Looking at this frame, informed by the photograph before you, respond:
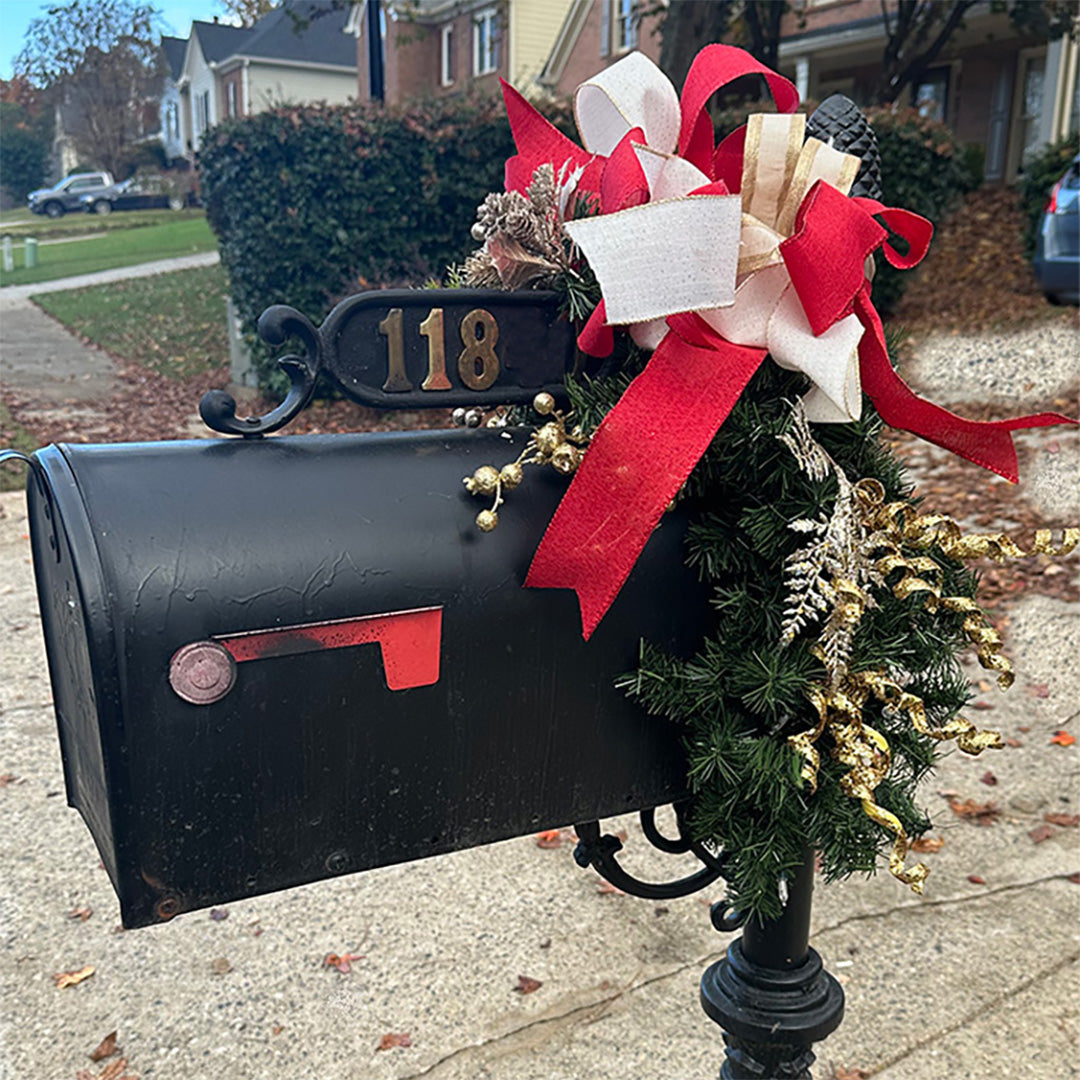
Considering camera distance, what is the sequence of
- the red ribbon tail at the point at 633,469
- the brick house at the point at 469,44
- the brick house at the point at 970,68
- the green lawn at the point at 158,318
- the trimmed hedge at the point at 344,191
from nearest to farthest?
the red ribbon tail at the point at 633,469
the trimmed hedge at the point at 344,191
the green lawn at the point at 158,318
the brick house at the point at 970,68
the brick house at the point at 469,44

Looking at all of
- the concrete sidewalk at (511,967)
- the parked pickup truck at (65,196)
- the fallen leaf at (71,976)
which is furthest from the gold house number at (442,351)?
the parked pickup truck at (65,196)

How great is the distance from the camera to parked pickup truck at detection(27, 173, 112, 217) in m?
38.3

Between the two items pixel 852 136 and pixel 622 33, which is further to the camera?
pixel 622 33

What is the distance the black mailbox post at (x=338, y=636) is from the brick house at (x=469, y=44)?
2539 centimetres

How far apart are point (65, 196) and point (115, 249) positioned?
16.0 m

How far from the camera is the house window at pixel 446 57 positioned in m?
27.8

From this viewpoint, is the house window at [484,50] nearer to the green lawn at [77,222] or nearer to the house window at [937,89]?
the green lawn at [77,222]

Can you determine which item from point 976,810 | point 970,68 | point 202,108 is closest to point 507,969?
point 976,810

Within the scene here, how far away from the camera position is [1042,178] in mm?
10117

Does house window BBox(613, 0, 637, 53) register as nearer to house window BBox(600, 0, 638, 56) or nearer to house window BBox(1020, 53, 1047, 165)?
house window BBox(600, 0, 638, 56)

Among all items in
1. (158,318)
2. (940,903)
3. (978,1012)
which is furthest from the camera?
(158,318)

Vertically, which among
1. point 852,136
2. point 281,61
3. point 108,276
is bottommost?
point 108,276

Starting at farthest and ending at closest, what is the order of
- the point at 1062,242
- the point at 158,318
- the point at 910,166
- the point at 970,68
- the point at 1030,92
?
1. the point at 970,68
2. the point at 1030,92
3. the point at 158,318
4. the point at 910,166
5. the point at 1062,242

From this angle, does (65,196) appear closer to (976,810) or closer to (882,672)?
(976,810)
